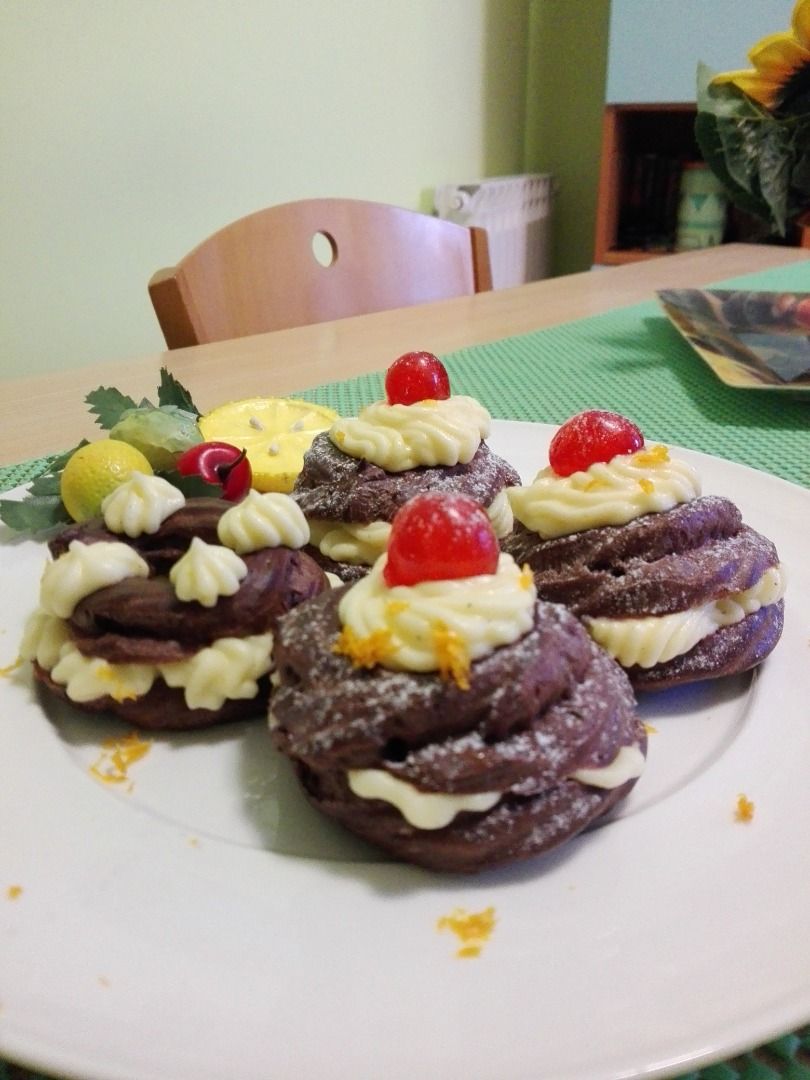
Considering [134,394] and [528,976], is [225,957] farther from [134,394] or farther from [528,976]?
[134,394]

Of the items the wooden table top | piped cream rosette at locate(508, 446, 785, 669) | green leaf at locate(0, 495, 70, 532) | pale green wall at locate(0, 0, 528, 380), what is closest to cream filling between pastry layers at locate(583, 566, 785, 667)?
piped cream rosette at locate(508, 446, 785, 669)

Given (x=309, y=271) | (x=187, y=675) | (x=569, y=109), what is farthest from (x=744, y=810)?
(x=569, y=109)

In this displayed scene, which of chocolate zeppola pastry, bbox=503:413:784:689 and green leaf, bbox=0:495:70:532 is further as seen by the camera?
green leaf, bbox=0:495:70:532

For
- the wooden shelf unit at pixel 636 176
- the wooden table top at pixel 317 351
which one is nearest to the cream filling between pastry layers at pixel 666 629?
the wooden table top at pixel 317 351

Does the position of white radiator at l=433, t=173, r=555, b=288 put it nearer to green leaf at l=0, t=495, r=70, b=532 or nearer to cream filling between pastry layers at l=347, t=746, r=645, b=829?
green leaf at l=0, t=495, r=70, b=532

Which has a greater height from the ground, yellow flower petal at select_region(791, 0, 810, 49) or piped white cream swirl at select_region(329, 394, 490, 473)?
yellow flower petal at select_region(791, 0, 810, 49)

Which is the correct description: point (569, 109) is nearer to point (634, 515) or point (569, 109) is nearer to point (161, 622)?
point (634, 515)

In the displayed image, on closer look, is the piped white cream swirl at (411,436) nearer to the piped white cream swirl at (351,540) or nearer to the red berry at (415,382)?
the red berry at (415,382)
